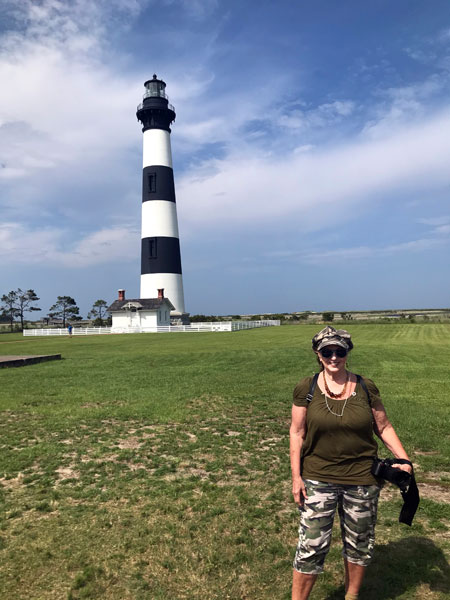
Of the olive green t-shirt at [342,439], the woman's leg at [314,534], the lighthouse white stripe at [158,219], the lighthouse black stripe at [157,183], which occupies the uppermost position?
the lighthouse black stripe at [157,183]

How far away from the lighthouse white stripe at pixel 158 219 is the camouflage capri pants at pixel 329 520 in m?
40.3

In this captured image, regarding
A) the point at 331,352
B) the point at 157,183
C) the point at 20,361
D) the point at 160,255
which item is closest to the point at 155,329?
the point at 160,255

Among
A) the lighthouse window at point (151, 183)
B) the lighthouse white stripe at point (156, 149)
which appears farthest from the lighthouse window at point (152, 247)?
the lighthouse white stripe at point (156, 149)

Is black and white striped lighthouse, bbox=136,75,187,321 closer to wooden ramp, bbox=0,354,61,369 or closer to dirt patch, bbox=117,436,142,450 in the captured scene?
wooden ramp, bbox=0,354,61,369

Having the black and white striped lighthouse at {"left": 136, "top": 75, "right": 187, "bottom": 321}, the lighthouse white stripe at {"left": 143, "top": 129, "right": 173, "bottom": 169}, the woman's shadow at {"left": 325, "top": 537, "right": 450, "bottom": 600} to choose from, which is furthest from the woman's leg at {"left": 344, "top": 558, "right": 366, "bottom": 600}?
the lighthouse white stripe at {"left": 143, "top": 129, "right": 173, "bottom": 169}

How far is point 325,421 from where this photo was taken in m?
3.28

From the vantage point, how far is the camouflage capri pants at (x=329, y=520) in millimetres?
3227

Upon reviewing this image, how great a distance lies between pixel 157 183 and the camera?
140ft

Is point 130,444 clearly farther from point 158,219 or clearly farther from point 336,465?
point 158,219

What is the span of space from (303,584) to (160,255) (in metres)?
40.4

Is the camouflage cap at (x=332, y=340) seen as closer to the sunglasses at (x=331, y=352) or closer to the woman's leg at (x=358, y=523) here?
the sunglasses at (x=331, y=352)

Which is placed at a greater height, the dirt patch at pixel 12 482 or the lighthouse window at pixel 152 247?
the lighthouse window at pixel 152 247

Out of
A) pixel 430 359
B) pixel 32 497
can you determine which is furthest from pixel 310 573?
pixel 430 359

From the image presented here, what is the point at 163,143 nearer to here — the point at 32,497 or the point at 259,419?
the point at 259,419
